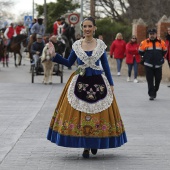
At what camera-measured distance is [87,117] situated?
9.80 meters

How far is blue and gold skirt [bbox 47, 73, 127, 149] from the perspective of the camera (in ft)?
31.9

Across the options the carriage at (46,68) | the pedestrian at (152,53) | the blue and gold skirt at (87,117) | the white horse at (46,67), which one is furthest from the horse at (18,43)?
the blue and gold skirt at (87,117)

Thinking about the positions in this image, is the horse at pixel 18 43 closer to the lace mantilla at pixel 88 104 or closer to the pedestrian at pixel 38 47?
the pedestrian at pixel 38 47

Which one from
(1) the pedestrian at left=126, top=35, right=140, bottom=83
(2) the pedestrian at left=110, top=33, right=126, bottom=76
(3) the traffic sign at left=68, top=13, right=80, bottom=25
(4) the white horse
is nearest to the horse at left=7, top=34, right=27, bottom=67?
(3) the traffic sign at left=68, top=13, right=80, bottom=25

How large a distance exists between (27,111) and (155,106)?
10.4ft

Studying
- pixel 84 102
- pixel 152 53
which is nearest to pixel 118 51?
pixel 152 53

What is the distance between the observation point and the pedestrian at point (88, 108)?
9.74 metres

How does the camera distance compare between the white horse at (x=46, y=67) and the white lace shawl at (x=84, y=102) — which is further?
the white horse at (x=46, y=67)

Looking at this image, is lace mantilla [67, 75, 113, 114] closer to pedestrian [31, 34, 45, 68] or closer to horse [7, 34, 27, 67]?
pedestrian [31, 34, 45, 68]

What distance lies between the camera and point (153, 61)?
19.4 meters

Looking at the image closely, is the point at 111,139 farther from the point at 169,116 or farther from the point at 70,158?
the point at 169,116

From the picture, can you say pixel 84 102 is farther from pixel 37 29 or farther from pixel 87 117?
pixel 37 29

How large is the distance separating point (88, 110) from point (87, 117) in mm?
92

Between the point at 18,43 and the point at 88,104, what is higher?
the point at 88,104
